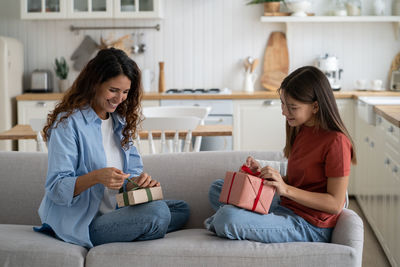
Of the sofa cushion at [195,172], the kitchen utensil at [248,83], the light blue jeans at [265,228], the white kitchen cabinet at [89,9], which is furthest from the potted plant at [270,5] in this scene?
the light blue jeans at [265,228]

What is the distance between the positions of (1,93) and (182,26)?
175 cm

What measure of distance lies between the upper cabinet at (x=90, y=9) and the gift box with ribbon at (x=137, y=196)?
131 inches

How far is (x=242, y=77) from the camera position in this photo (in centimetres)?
563

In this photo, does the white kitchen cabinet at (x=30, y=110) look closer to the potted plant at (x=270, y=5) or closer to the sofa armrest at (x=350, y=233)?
the potted plant at (x=270, y=5)

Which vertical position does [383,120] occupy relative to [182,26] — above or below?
below

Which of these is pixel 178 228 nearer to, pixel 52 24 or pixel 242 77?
pixel 242 77

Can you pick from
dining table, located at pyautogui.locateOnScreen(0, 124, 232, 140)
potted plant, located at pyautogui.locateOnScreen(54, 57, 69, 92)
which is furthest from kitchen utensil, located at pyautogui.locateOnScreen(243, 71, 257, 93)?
dining table, located at pyautogui.locateOnScreen(0, 124, 232, 140)

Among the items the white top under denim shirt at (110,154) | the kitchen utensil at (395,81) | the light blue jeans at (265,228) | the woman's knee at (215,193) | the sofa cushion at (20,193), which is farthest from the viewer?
the kitchen utensil at (395,81)

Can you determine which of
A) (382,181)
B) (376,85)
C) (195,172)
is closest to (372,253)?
(382,181)

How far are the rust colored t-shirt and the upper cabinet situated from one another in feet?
10.8

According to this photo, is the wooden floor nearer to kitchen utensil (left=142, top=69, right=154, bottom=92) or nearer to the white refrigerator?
kitchen utensil (left=142, top=69, right=154, bottom=92)

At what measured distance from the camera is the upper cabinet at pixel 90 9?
17.5 feet

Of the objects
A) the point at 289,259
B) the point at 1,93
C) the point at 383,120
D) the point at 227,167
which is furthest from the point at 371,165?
the point at 1,93

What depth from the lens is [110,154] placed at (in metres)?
2.46
